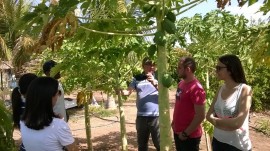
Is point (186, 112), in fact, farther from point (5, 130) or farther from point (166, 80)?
point (5, 130)

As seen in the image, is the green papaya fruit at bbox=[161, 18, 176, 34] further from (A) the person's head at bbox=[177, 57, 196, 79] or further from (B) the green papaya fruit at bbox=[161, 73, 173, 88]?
(A) the person's head at bbox=[177, 57, 196, 79]

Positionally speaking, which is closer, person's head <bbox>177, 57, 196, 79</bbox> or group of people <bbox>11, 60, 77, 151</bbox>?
group of people <bbox>11, 60, 77, 151</bbox>

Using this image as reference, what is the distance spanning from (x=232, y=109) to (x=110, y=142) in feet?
15.0

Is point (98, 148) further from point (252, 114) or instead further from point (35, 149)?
point (252, 114)

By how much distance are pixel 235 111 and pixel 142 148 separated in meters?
2.16

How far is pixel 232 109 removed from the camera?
2.64 metres

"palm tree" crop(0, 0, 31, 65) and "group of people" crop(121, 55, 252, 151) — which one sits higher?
"palm tree" crop(0, 0, 31, 65)

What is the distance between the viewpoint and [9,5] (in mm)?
13883

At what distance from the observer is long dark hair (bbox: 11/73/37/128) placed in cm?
317

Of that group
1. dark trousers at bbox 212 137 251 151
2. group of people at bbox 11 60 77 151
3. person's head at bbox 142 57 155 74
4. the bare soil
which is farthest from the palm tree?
group of people at bbox 11 60 77 151

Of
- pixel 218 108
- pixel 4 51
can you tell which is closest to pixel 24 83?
pixel 218 108

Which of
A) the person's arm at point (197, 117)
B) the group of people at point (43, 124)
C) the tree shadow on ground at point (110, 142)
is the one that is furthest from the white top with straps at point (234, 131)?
the tree shadow on ground at point (110, 142)

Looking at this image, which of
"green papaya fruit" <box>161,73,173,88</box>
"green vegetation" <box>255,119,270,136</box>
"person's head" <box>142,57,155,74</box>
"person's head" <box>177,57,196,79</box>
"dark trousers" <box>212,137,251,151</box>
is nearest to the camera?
"green papaya fruit" <box>161,73,173,88</box>

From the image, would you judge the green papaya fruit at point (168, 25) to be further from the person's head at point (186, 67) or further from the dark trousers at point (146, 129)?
the dark trousers at point (146, 129)
